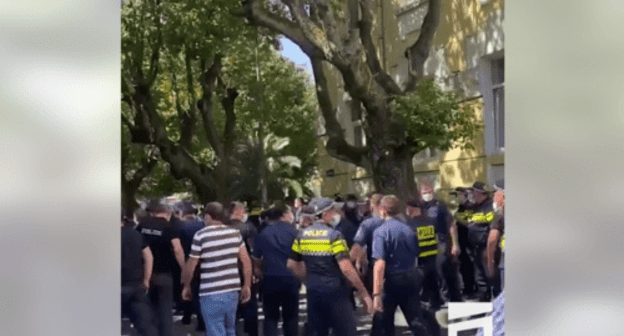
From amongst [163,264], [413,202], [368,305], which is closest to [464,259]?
[368,305]

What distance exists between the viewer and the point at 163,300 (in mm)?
6102

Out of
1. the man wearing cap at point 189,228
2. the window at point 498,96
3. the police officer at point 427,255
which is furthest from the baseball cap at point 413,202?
the man wearing cap at point 189,228

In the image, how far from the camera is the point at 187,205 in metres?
5.69

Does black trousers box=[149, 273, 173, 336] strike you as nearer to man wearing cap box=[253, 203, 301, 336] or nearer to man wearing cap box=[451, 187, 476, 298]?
man wearing cap box=[253, 203, 301, 336]

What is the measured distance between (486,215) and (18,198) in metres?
4.99

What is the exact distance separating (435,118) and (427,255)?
1283mm

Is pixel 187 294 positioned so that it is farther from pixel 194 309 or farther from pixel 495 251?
pixel 495 251

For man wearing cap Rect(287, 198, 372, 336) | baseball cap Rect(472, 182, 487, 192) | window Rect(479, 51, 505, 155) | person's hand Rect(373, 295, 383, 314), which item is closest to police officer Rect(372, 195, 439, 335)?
person's hand Rect(373, 295, 383, 314)

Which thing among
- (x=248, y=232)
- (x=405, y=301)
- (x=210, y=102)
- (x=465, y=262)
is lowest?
(x=405, y=301)

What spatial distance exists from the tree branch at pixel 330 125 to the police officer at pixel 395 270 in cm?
44

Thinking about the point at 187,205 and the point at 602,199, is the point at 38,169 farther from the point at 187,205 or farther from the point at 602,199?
the point at 187,205

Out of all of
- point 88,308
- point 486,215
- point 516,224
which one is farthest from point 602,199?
point 486,215

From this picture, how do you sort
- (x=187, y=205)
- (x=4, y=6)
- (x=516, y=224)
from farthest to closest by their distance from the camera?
(x=187, y=205) < (x=516, y=224) < (x=4, y=6)

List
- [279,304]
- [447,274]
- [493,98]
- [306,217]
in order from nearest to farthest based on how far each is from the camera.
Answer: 1. [493,98]
2. [306,217]
3. [279,304]
4. [447,274]
